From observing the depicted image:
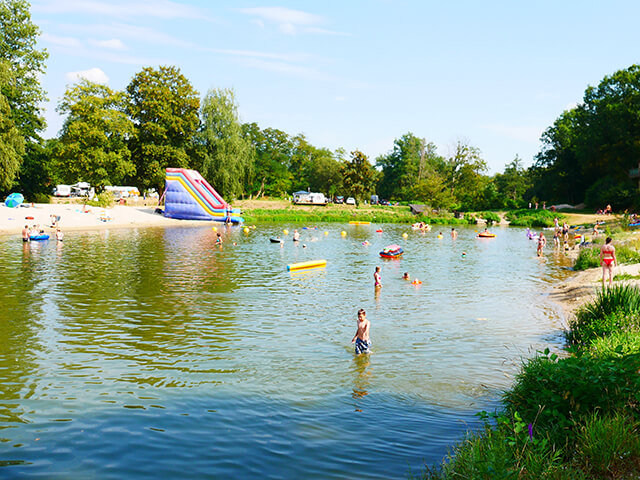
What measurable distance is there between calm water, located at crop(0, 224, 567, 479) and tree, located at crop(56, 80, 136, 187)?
43566mm

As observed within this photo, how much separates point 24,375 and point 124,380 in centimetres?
257

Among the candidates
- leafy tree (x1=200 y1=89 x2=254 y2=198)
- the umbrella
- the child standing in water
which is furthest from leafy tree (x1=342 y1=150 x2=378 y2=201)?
the child standing in water

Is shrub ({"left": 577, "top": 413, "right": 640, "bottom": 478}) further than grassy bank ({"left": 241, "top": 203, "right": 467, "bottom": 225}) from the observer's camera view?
No

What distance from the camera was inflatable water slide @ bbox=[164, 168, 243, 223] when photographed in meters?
70.9

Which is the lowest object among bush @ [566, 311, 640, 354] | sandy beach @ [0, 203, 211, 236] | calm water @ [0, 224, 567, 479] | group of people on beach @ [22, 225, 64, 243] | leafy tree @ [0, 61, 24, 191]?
calm water @ [0, 224, 567, 479]

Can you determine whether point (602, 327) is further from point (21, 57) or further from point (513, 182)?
point (513, 182)

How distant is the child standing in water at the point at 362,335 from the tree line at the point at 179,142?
173 feet

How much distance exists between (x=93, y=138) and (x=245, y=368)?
65838mm

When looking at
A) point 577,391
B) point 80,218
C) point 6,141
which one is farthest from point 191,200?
point 577,391

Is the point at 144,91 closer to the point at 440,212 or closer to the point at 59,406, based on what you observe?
the point at 440,212

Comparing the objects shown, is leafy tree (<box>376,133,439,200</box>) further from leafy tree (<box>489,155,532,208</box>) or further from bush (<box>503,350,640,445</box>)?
bush (<box>503,350,640,445</box>)

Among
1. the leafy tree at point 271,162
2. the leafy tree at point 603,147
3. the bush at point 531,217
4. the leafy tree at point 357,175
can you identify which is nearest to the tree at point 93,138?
the leafy tree at point 271,162

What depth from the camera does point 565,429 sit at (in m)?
7.43

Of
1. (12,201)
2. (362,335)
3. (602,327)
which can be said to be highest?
(12,201)
